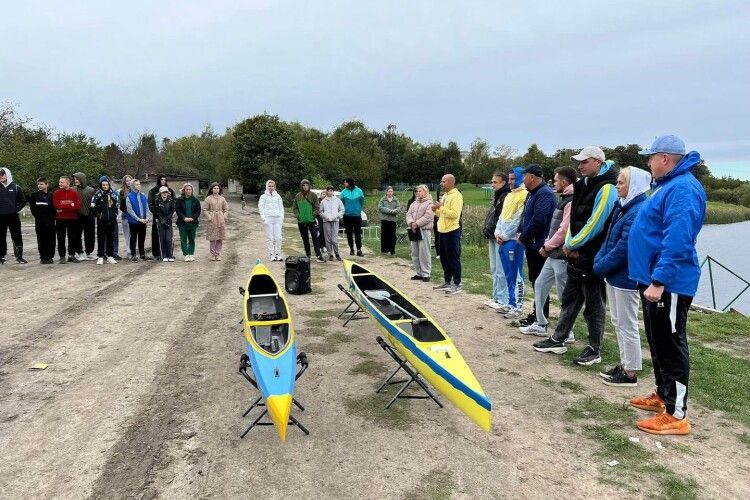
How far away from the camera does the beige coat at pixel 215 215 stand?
11805 millimetres

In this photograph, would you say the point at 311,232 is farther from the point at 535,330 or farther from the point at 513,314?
the point at 535,330

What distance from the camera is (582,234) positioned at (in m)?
5.12

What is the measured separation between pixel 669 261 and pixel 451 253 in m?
5.21

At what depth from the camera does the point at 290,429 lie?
4117 millimetres

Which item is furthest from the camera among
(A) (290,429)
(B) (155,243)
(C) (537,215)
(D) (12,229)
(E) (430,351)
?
(B) (155,243)

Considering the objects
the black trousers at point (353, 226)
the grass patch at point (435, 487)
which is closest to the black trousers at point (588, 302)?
the grass patch at point (435, 487)

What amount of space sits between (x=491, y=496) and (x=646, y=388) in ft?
8.35

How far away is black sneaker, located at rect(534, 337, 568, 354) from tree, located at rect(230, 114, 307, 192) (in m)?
34.5

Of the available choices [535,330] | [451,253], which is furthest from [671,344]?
[451,253]

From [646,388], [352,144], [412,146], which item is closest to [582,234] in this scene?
[646,388]

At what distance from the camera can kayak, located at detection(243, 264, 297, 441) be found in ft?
12.2

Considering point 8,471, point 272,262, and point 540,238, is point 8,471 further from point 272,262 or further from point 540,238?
point 272,262

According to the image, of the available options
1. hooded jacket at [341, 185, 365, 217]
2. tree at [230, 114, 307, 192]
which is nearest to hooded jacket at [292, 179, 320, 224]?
hooded jacket at [341, 185, 365, 217]

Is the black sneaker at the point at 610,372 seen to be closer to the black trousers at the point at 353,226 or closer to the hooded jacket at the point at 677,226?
the hooded jacket at the point at 677,226
